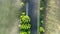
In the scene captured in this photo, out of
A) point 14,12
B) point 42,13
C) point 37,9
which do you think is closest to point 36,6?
point 37,9

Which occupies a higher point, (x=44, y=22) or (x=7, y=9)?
(x=7, y=9)

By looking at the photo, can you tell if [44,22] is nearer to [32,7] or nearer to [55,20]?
[55,20]

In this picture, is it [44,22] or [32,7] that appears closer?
[32,7]

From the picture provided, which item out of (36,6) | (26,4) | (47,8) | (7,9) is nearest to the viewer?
(7,9)

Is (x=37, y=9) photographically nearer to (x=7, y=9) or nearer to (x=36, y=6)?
(x=36, y=6)

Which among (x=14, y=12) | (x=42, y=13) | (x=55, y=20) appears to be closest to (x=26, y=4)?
(x=42, y=13)

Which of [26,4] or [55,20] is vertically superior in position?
[26,4]

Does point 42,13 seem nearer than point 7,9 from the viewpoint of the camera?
No

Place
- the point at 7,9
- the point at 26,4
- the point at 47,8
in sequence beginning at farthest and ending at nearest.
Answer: the point at 47,8, the point at 26,4, the point at 7,9

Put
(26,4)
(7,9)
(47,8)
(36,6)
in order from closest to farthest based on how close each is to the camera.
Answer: (7,9) → (36,6) → (26,4) → (47,8)
